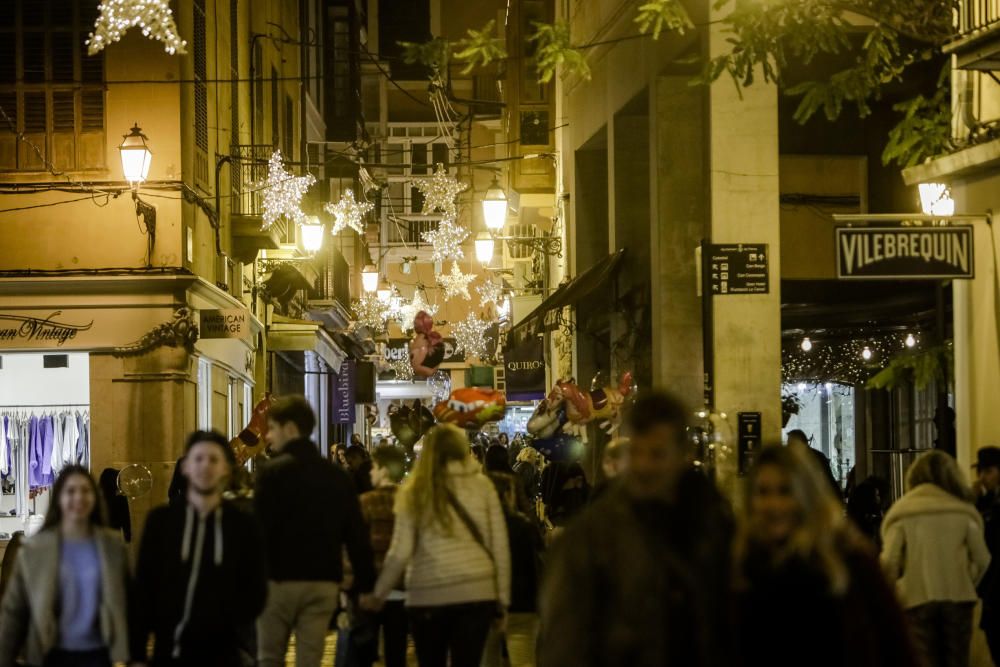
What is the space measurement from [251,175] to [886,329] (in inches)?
451

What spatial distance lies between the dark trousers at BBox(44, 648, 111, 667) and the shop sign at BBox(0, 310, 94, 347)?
587 inches

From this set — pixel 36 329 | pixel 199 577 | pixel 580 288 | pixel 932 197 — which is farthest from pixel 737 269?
pixel 36 329

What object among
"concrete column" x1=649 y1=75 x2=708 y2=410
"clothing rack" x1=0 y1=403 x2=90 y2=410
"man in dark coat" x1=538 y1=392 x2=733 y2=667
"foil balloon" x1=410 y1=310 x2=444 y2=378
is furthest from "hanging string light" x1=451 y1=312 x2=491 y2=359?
"man in dark coat" x1=538 y1=392 x2=733 y2=667

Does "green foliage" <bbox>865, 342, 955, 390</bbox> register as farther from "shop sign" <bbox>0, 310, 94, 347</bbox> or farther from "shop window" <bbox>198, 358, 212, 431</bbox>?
"shop window" <bbox>198, 358, 212, 431</bbox>

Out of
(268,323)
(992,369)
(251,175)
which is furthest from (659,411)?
(268,323)

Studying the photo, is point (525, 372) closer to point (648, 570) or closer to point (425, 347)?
point (425, 347)

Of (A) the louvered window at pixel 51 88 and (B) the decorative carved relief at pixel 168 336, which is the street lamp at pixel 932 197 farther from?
(A) the louvered window at pixel 51 88

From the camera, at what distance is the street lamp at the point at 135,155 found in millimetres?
19953

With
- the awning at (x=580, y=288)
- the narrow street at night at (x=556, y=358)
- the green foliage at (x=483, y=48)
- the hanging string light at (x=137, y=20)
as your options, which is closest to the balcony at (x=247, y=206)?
the narrow street at night at (x=556, y=358)

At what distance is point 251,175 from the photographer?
1089 inches

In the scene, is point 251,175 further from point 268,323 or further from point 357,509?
point 357,509

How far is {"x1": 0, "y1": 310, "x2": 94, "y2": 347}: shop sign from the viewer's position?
69.1ft

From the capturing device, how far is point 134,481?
66.8ft

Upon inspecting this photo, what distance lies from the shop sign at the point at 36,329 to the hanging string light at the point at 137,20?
8.97m
